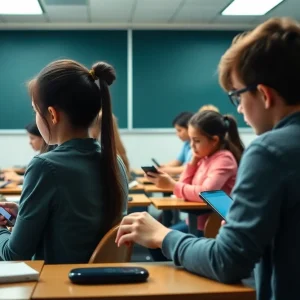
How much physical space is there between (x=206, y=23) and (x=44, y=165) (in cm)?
548

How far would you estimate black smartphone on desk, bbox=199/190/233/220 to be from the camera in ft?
4.18

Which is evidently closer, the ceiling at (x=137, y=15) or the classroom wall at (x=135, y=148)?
the ceiling at (x=137, y=15)

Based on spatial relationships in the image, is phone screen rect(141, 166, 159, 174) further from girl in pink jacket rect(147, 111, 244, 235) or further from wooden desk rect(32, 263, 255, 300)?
wooden desk rect(32, 263, 255, 300)

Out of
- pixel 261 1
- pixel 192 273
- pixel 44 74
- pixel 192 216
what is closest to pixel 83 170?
pixel 44 74

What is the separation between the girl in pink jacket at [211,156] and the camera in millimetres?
2881

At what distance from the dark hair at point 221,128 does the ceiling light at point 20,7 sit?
3184 mm

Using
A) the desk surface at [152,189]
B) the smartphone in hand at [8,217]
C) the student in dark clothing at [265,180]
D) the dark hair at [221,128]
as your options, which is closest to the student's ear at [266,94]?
the student in dark clothing at [265,180]

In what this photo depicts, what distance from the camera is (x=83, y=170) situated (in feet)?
4.87

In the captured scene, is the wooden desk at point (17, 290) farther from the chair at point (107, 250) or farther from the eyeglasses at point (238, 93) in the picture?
the eyeglasses at point (238, 93)

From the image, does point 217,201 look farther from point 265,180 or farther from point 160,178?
point 160,178

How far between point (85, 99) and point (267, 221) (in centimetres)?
80

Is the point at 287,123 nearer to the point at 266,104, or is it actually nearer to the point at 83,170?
the point at 266,104

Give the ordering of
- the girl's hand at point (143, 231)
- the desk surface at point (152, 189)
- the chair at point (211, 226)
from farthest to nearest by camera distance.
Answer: the desk surface at point (152, 189) → the chair at point (211, 226) → the girl's hand at point (143, 231)

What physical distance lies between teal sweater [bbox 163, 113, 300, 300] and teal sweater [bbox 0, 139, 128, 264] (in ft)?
1.82
